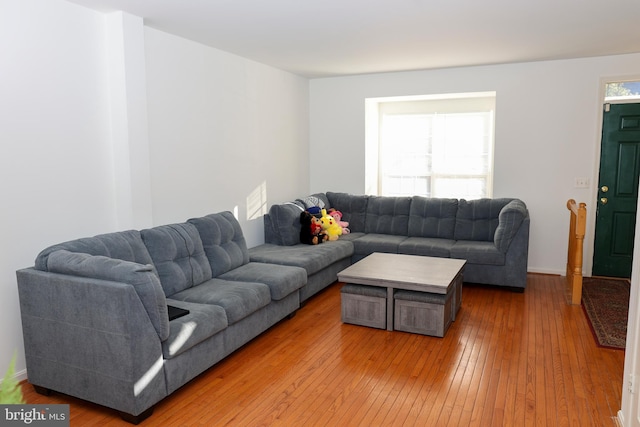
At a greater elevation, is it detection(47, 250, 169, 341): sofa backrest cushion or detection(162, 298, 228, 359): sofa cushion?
detection(47, 250, 169, 341): sofa backrest cushion

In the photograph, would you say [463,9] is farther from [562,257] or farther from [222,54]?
[562,257]

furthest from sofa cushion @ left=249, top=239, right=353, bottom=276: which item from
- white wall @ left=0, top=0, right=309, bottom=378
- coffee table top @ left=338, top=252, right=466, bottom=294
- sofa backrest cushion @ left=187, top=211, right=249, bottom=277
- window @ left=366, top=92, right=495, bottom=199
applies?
window @ left=366, top=92, right=495, bottom=199

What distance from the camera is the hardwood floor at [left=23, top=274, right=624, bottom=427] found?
2.62 meters

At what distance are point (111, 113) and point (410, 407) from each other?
295 cm

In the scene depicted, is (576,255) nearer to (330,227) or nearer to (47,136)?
(330,227)

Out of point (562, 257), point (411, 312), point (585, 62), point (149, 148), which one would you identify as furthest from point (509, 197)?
point (149, 148)

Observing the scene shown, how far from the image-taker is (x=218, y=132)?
468 centimetres

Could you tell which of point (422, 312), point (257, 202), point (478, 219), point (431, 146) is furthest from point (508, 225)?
point (257, 202)

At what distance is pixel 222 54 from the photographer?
184 inches

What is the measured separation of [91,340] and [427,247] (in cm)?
354

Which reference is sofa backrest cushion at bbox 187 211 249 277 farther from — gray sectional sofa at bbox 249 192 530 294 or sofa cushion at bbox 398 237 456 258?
sofa cushion at bbox 398 237 456 258

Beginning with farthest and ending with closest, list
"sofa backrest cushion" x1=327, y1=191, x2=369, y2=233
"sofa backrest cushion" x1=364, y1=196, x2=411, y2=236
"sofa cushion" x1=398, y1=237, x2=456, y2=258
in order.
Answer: "sofa backrest cushion" x1=327, y1=191, x2=369, y2=233
"sofa backrest cushion" x1=364, y1=196, x2=411, y2=236
"sofa cushion" x1=398, y1=237, x2=456, y2=258

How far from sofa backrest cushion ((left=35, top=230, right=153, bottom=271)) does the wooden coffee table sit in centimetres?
164

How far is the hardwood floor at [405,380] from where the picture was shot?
262 cm
